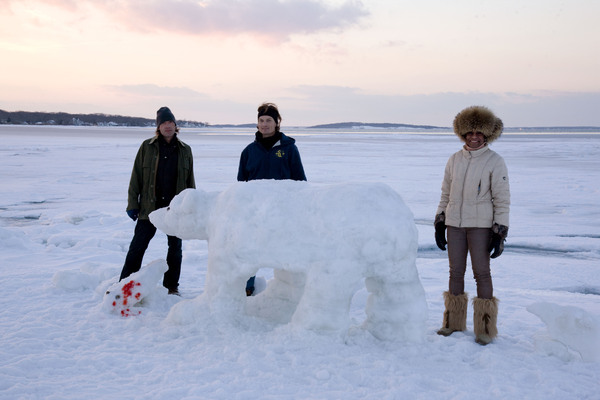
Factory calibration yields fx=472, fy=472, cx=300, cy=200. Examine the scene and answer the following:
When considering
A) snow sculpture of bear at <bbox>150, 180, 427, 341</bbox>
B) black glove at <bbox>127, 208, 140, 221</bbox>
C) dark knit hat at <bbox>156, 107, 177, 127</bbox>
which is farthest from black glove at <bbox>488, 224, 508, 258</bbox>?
black glove at <bbox>127, 208, 140, 221</bbox>

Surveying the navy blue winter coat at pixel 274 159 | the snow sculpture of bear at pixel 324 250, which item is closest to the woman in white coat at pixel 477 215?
the snow sculpture of bear at pixel 324 250

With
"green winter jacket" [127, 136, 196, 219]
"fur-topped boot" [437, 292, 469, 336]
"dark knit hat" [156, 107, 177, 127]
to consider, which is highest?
"dark knit hat" [156, 107, 177, 127]

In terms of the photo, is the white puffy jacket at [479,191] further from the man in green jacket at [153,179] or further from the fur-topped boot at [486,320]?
the man in green jacket at [153,179]

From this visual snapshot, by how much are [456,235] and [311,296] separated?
55.8 inches

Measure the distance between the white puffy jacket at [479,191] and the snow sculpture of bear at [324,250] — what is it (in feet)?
1.87

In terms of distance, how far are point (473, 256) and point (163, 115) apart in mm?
3315

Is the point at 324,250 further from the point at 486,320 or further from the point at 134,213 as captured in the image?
the point at 134,213

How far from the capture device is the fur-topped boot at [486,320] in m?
3.95

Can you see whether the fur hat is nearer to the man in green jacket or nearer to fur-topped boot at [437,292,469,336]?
fur-topped boot at [437,292,469,336]

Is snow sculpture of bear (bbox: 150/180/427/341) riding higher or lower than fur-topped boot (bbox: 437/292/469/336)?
higher

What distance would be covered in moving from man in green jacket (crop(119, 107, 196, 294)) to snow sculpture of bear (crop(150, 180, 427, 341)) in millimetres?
1057

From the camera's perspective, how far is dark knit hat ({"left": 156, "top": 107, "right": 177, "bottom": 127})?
489 cm

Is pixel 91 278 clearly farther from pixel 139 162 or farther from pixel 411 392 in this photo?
pixel 411 392

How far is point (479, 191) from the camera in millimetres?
3994
